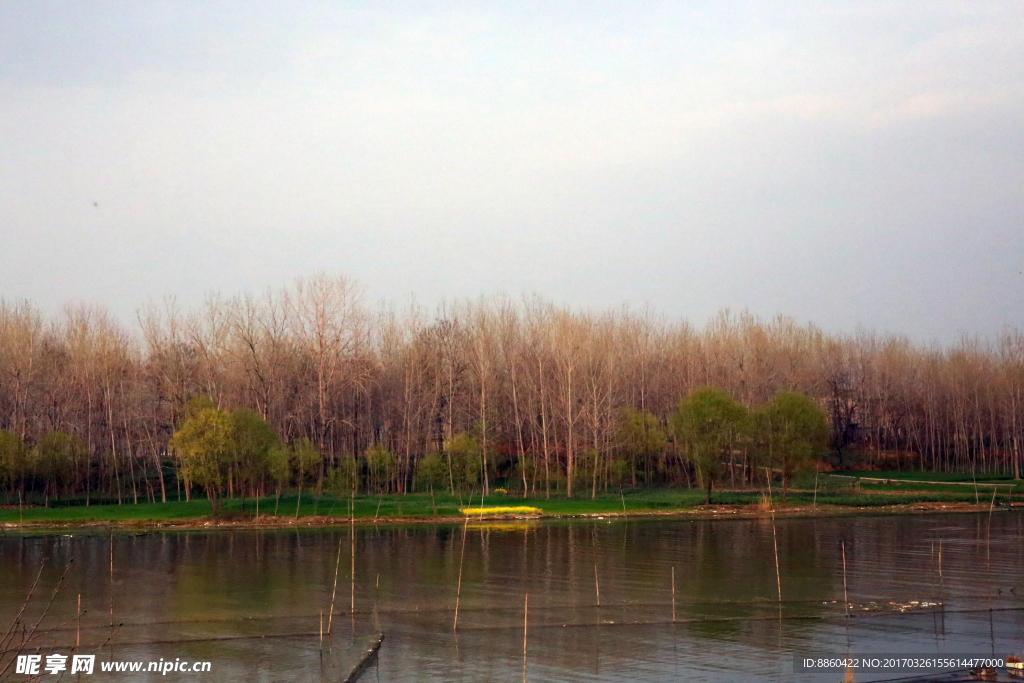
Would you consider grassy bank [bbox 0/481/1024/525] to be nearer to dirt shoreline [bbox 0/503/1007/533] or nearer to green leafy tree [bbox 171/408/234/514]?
dirt shoreline [bbox 0/503/1007/533]

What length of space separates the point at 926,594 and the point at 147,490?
51.3 m

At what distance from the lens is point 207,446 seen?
47625 millimetres

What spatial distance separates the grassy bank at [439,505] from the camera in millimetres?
49312

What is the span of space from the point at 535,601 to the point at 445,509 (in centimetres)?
2782

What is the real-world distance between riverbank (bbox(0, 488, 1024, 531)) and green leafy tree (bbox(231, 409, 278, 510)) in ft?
7.84

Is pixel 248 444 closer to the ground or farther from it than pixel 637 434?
farther from it

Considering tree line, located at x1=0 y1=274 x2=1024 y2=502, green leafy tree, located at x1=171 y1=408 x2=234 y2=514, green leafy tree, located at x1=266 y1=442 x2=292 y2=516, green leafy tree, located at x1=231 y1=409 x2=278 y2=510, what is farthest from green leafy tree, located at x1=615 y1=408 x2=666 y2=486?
green leafy tree, located at x1=171 y1=408 x2=234 y2=514

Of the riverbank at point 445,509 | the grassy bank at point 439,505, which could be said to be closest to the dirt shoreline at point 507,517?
the riverbank at point 445,509

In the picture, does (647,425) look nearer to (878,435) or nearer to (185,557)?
(878,435)

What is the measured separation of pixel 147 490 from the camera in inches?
2381

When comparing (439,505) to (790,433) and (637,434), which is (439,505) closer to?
(637,434)

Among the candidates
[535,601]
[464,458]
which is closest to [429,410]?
[464,458]

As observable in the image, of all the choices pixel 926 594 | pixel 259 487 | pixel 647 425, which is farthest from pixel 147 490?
pixel 926 594

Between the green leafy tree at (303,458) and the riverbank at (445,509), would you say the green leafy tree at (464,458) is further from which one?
the green leafy tree at (303,458)
